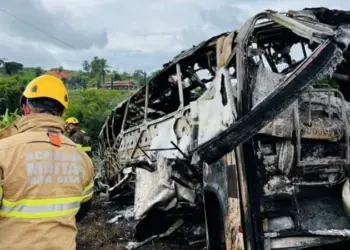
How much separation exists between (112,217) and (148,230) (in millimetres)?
1994

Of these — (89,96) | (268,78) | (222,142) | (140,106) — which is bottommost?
(222,142)

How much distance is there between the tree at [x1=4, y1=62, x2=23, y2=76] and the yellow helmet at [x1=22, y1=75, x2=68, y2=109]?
47.7m

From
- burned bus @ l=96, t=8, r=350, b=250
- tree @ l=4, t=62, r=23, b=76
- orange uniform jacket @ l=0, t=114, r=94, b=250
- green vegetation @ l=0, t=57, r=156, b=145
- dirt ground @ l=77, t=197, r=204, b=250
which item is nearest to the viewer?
orange uniform jacket @ l=0, t=114, r=94, b=250

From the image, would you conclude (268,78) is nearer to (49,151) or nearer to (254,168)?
(254,168)

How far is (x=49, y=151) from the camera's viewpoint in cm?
196

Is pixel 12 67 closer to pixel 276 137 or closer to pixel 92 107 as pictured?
pixel 92 107

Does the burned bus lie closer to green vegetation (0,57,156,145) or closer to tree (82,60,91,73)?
green vegetation (0,57,156,145)

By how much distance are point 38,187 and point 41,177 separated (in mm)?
43

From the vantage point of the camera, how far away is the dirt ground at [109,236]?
523cm

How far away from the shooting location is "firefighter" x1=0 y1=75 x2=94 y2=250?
185 centimetres

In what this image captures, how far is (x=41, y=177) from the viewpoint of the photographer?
190 cm

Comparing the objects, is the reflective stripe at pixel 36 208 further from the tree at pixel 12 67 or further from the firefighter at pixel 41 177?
the tree at pixel 12 67

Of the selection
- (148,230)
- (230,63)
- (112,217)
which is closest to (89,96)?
(112,217)

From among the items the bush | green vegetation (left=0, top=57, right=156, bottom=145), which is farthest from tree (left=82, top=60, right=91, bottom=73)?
the bush
